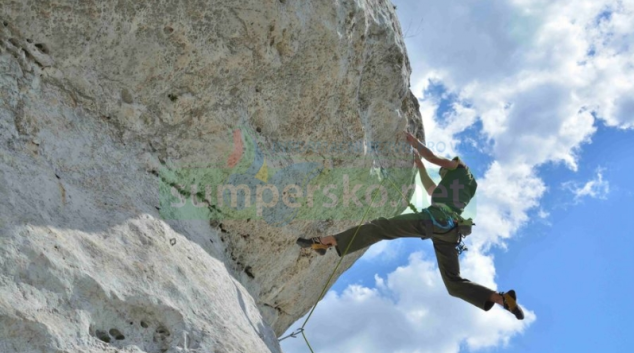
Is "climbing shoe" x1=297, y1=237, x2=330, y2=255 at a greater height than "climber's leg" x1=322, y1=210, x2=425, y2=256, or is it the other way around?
"climber's leg" x1=322, y1=210, x2=425, y2=256

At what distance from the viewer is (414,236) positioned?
22.9 ft

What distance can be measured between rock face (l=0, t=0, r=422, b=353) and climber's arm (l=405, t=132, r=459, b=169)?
0.26 m

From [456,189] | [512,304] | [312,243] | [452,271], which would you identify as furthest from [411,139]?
[512,304]

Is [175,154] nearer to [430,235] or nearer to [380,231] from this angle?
[380,231]

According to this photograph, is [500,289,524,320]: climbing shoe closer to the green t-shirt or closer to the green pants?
the green pants

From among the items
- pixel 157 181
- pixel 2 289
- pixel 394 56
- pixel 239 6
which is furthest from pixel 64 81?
pixel 394 56

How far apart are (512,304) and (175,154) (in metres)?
3.36

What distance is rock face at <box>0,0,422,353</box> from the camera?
4.25 metres

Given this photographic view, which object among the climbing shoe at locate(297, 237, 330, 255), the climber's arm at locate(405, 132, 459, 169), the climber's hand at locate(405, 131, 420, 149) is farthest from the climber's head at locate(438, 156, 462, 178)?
the climbing shoe at locate(297, 237, 330, 255)

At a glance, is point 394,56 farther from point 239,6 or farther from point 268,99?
point 239,6

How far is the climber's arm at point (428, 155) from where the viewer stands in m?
7.27

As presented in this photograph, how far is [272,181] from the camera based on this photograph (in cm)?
671

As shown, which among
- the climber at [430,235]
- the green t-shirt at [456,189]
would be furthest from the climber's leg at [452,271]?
the green t-shirt at [456,189]

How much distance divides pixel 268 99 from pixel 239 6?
1.00 m
